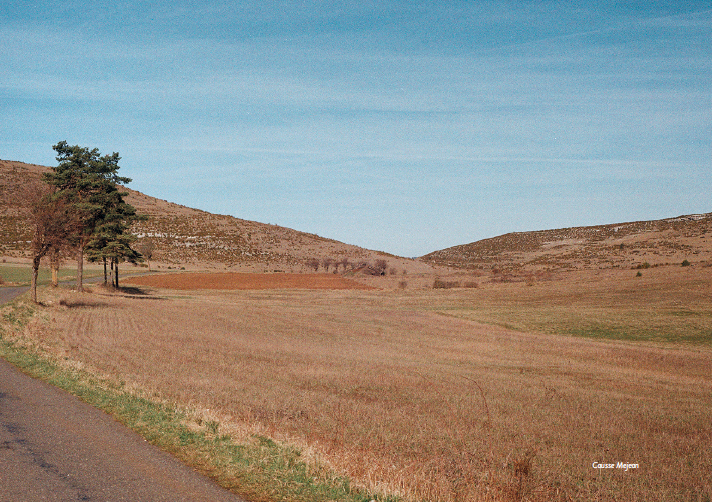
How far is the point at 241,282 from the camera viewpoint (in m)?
81.8

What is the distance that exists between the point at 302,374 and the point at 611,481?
12.8 meters

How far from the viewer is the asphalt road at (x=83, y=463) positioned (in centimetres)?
670

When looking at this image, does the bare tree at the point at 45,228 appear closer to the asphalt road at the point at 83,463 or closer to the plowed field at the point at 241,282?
the asphalt road at the point at 83,463

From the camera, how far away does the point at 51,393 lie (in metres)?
12.5

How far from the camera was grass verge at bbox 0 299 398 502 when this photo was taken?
23.8 ft

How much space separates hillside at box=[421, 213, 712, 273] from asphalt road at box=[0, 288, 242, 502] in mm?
72639

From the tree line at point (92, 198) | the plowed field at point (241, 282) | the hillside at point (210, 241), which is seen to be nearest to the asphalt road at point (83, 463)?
the tree line at point (92, 198)

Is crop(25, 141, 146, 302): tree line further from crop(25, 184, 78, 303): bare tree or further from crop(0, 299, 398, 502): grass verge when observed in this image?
crop(0, 299, 398, 502): grass verge

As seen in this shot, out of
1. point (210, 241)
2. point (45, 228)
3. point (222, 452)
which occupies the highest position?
point (210, 241)

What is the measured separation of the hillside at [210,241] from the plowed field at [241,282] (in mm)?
18889

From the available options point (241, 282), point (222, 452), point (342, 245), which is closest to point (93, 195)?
point (241, 282)

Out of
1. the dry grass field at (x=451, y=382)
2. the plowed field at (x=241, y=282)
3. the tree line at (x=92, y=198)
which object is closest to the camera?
the dry grass field at (x=451, y=382)

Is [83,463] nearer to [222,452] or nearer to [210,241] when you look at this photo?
[222,452]

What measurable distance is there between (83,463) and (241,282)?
247 ft
